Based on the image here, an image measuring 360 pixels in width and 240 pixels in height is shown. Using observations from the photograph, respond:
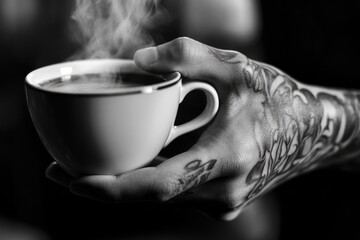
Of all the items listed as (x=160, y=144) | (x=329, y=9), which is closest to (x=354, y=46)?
(x=329, y=9)

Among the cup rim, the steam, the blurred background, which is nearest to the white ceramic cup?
the cup rim

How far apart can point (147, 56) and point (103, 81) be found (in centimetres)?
11

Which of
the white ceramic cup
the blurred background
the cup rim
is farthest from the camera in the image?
the blurred background

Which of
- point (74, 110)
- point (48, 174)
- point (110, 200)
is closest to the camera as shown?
point (74, 110)

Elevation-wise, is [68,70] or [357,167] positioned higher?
[68,70]

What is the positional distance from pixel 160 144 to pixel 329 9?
3.11 feet

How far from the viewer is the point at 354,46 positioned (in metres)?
1.42

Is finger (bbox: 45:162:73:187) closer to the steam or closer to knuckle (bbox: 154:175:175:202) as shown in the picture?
knuckle (bbox: 154:175:175:202)

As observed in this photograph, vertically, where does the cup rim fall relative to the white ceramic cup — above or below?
above

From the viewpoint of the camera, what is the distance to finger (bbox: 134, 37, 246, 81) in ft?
2.58

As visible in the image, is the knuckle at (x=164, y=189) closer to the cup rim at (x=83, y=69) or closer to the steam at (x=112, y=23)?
the cup rim at (x=83, y=69)

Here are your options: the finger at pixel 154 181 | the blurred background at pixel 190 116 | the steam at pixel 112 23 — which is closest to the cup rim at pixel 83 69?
the finger at pixel 154 181

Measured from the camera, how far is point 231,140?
2.81 feet

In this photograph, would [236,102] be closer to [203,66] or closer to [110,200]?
[203,66]
